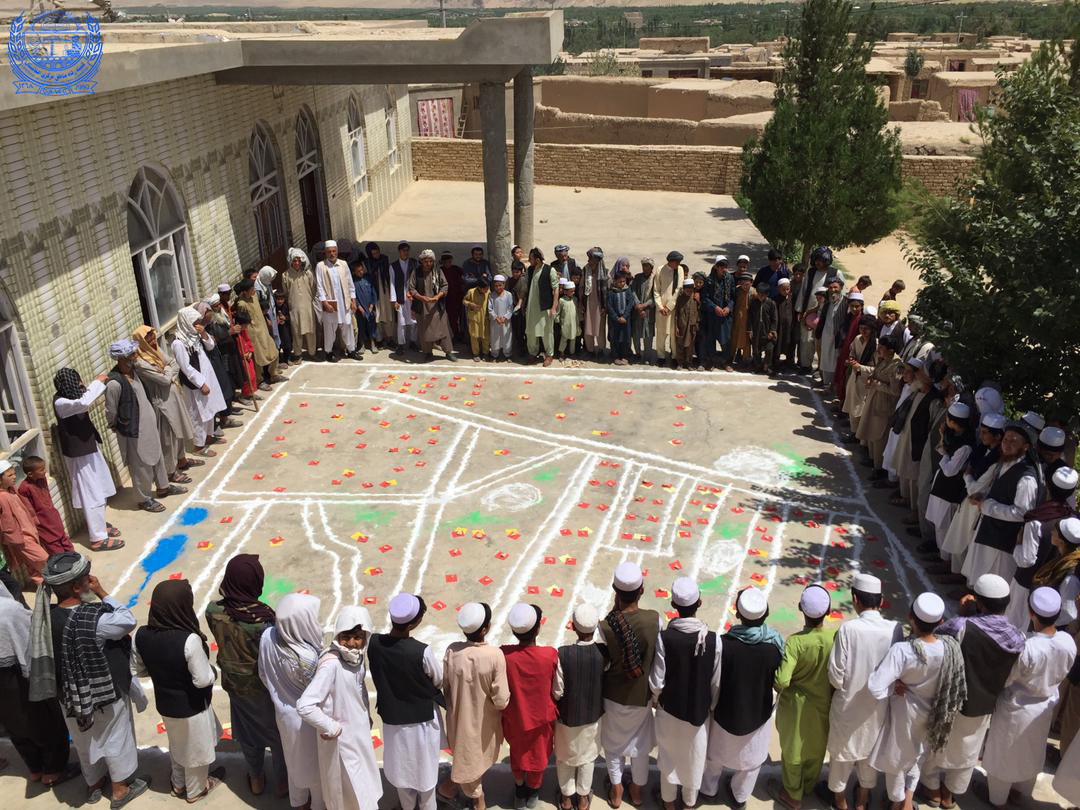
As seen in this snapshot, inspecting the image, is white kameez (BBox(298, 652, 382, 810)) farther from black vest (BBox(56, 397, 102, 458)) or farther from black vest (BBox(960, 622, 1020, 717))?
black vest (BBox(56, 397, 102, 458))

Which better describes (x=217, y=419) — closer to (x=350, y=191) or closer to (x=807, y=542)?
(x=807, y=542)

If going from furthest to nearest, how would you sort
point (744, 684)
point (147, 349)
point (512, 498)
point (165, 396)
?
point (512, 498) < point (165, 396) < point (147, 349) < point (744, 684)

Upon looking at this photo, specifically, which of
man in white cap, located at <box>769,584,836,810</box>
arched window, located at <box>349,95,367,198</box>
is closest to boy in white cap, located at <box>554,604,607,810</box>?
man in white cap, located at <box>769,584,836,810</box>

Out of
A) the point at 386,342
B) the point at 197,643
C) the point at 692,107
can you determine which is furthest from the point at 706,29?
the point at 197,643

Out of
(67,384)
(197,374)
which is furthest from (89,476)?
(197,374)

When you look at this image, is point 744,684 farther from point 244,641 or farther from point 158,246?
point 158,246
